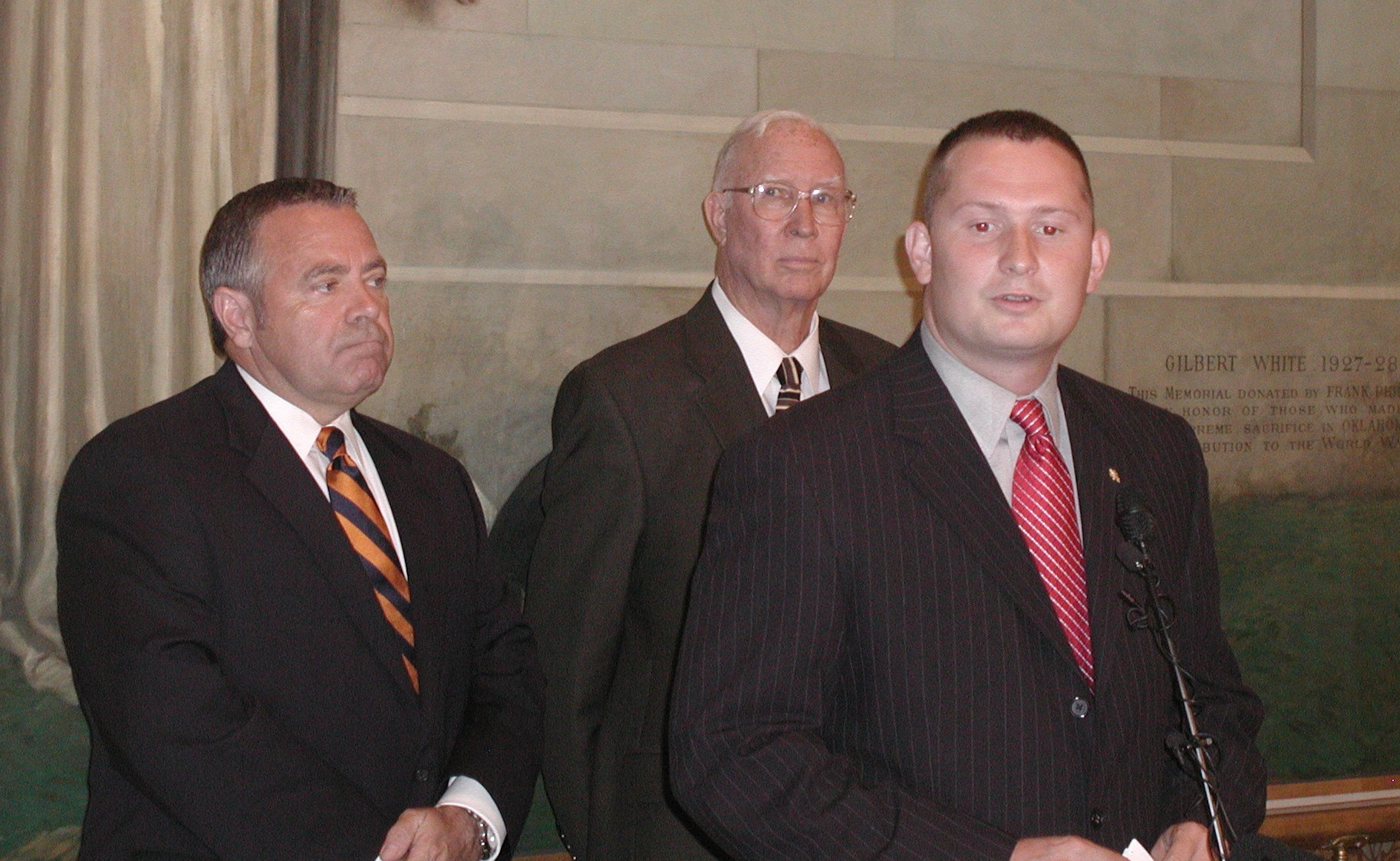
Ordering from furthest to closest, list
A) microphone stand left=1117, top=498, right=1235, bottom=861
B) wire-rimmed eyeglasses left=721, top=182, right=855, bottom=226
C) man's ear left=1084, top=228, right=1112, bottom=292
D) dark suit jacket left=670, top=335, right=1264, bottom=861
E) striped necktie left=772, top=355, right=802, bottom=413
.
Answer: wire-rimmed eyeglasses left=721, top=182, right=855, bottom=226 → striped necktie left=772, top=355, right=802, bottom=413 → man's ear left=1084, top=228, right=1112, bottom=292 → dark suit jacket left=670, top=335, right=1264, bottom=861 → microphone stand left=1117, top=498, right=1235, bottom=861

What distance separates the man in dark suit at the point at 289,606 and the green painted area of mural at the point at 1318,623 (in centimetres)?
293

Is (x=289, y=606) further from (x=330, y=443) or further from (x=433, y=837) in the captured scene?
(x=433, y=837)

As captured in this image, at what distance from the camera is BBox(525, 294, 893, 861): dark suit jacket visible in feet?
10.0

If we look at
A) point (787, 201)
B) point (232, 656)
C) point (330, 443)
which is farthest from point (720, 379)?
point (232, 656)

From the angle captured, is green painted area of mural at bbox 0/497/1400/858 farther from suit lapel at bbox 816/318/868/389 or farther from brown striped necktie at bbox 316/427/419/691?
brown striped necktie at bbox 316/427/419/691

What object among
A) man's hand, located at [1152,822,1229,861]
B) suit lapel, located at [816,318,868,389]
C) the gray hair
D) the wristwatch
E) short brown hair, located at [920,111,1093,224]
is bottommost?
the wristwatch

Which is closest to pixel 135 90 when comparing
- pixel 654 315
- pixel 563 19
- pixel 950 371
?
pixel 563 19

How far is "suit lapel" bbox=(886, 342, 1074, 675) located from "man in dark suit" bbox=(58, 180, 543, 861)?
1116 mm

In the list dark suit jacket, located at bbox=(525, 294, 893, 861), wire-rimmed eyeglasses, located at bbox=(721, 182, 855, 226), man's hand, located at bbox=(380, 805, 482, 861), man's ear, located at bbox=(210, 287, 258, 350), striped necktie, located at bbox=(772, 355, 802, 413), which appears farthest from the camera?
wire-rimmed eyeglasses, located at bbox=(721, 182, 855, 226)

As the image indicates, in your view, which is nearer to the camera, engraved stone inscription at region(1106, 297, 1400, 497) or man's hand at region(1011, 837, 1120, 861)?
man's hand at region(1011, 837, 1120, 861)

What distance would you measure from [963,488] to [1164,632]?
1.10 feet

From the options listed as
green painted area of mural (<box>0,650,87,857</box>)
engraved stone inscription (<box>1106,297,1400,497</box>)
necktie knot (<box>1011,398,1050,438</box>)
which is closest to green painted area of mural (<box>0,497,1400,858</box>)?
engraved stone inscription (<box>1106,297,1400,497</box>)

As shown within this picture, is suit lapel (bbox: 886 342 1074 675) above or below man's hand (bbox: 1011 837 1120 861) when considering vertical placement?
above

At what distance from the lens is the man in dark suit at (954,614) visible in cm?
178
